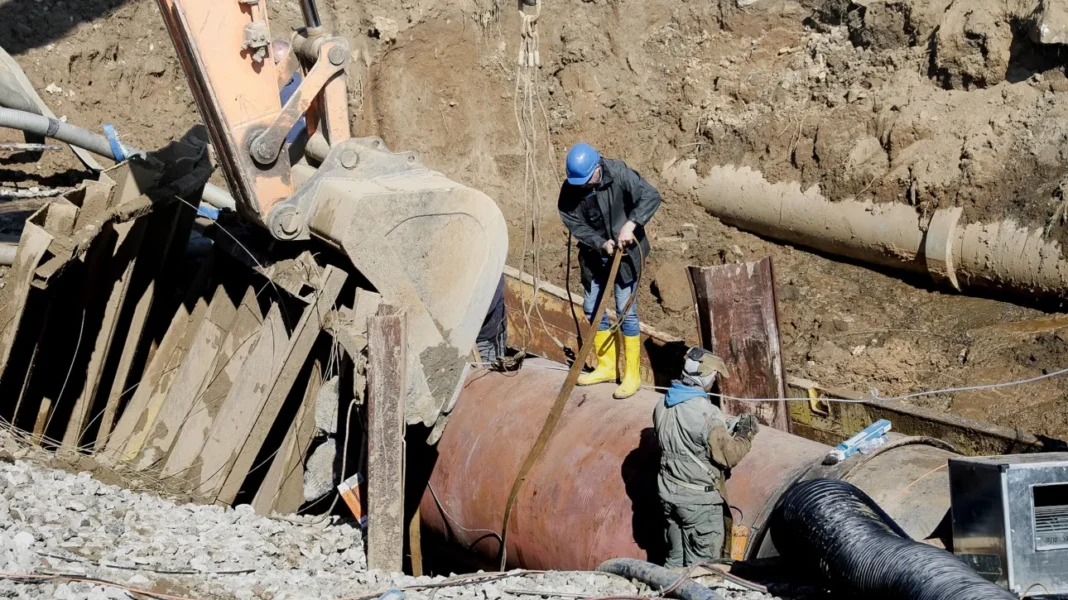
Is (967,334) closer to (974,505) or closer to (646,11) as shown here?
(974,505)

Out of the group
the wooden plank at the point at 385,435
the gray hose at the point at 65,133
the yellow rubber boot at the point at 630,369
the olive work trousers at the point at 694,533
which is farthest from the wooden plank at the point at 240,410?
the gray hose at the point at 65,133

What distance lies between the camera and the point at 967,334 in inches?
349

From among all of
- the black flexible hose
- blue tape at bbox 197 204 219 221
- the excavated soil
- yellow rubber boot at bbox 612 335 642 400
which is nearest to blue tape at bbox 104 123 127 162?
the excavated soil

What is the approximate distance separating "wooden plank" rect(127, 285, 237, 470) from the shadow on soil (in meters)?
7.18

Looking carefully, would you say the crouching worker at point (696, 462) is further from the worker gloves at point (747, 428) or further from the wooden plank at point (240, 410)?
the wooden plank at point (240, 410)

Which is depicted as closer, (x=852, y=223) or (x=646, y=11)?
(x=852, y=223)

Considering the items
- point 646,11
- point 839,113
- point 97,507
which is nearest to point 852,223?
point 839,113

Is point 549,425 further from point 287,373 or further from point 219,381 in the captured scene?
point 219,381

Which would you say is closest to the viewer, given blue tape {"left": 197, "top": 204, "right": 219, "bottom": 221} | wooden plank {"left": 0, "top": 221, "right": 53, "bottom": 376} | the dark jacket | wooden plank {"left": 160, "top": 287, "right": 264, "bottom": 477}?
wooden plank {"left": 0, "top": 221, "right": 53, "bottom": 376}

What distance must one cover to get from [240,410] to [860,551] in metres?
4.05

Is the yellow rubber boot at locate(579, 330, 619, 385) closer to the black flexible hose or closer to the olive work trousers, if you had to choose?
the olive work trousers

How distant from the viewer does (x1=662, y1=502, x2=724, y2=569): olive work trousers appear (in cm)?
519

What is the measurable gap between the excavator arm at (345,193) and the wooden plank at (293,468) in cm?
97

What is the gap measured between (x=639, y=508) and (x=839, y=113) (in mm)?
6928
